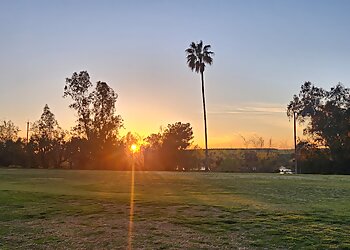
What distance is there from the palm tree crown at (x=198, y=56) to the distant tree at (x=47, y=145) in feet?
71.8

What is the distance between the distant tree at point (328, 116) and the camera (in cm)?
5012

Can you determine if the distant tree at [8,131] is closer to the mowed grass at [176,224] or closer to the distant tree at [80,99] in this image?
the distant tree at [80,99]

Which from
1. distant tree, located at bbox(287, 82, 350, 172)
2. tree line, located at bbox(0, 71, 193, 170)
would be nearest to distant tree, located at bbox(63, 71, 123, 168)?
tree line, located at bbox(0, 71, 193, 170)

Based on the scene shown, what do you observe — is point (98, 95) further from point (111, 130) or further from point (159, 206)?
point (159, 206)

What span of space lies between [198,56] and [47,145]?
2481 cm

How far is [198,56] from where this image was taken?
49875 mm

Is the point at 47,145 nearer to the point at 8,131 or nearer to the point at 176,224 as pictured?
the point at 8,131

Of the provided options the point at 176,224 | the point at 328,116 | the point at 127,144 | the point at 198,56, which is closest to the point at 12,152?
the point at 127,144

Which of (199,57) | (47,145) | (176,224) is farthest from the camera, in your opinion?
(47,145)

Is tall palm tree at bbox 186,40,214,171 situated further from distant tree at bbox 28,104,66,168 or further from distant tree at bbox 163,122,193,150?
distant tree at bbox 28,104,66,168

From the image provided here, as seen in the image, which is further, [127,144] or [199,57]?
[127,144]

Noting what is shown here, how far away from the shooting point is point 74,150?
58.1 m

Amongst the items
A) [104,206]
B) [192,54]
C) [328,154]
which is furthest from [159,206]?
[328,154]

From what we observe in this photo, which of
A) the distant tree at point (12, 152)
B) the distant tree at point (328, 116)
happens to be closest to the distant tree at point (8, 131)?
the distant tree at point (12, 152)
